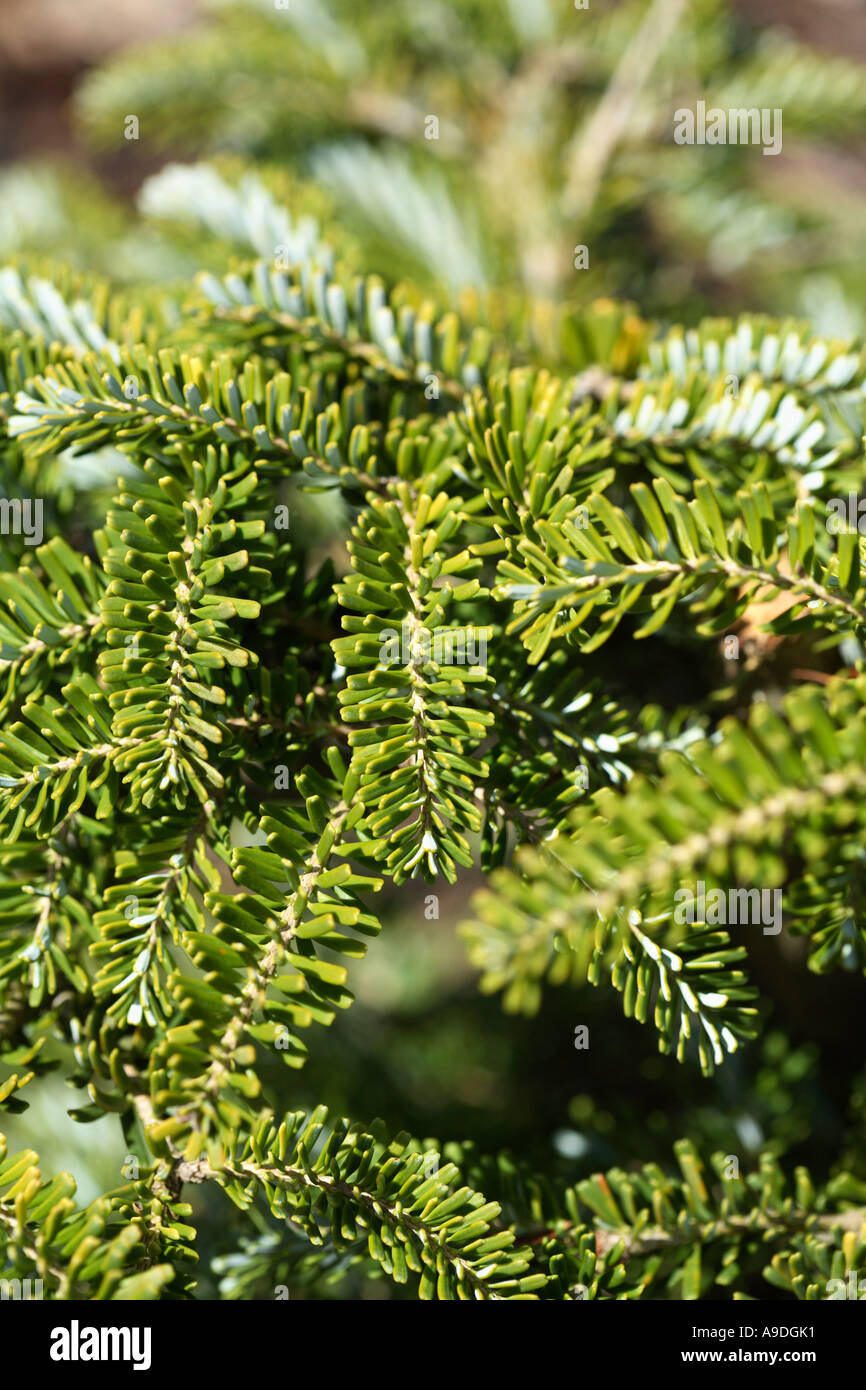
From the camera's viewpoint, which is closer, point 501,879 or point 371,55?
point 501,879

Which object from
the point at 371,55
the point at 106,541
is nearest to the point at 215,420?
the point at 106,541

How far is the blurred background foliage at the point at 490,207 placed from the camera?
65 cm

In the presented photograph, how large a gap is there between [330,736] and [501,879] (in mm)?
158

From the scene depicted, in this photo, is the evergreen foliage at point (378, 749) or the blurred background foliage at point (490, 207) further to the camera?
the blurred background foliage at point (490, 207)

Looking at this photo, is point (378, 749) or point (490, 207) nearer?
point (378, 749)

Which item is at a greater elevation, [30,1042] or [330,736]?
[330,736]

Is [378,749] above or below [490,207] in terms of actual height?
below

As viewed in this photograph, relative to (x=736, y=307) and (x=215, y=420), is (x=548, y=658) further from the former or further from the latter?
(x=736, y=307)

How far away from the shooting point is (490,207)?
2.72 ft

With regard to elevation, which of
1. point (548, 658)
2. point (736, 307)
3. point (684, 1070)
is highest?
point (736, 307)

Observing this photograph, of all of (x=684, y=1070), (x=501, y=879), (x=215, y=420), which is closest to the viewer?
(x=501, y=879)

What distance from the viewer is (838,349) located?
0.46m

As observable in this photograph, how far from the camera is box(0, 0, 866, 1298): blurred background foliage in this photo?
65 cm

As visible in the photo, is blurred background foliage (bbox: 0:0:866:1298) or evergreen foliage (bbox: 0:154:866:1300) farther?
blurred background foliage (bbox: 0:0:866:1298)
